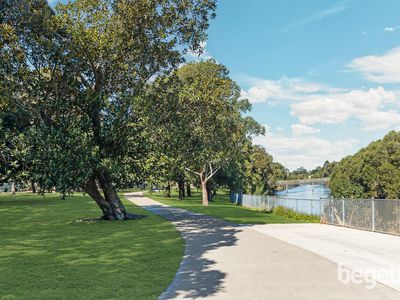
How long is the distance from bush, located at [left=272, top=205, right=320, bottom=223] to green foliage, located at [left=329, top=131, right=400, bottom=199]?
26.6 meters

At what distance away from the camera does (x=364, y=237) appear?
1548cm

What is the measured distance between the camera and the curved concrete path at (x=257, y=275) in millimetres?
7168

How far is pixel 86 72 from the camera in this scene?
66.9 ft

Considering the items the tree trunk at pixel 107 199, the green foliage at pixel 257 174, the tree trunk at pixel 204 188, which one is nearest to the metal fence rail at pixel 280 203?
the tree trunk at pixel 204 188

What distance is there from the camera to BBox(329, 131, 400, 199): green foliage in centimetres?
5266

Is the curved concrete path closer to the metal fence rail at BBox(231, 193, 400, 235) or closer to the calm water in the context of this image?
the metal fence rail at BBox(231, 193, 400, 235)

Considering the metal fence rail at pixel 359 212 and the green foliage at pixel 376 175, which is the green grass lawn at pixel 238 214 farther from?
the green foliage at pixel 376 175

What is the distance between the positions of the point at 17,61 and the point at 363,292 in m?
16.8

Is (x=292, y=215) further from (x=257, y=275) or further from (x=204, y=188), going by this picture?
(x=257, y=275)

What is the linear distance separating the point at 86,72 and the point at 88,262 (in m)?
12.3

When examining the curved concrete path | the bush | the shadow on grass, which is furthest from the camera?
the bush

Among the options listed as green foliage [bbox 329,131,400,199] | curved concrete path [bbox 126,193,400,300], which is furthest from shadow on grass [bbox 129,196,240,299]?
green foliage [bbox 329,131,400,199]

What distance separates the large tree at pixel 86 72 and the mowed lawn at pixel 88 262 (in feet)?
10.7

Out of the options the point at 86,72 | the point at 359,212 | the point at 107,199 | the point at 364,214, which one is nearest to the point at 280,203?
the point at 359,212
